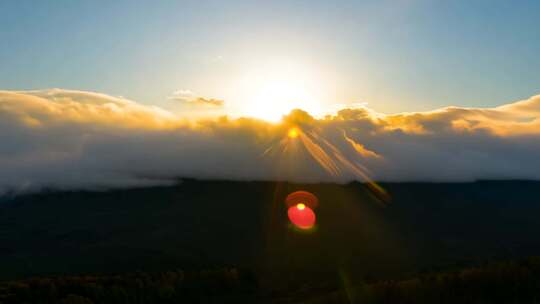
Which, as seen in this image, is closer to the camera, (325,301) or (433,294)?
(433,294)

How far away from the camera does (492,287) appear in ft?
352

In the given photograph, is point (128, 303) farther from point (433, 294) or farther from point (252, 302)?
point (433, 294)

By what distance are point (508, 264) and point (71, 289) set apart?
401 feet

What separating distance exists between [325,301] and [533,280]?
46101 mm

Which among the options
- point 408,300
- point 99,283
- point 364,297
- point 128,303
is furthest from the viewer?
point 99,283

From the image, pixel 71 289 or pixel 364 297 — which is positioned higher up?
pixel 71 289

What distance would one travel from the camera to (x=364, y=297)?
118500mm

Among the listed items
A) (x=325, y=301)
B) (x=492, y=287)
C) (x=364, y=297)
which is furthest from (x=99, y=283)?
(x=492, y=287)

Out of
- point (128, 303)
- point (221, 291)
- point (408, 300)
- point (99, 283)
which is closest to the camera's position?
point (408, 300)

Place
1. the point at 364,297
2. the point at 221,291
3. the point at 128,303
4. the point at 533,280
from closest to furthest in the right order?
the point at 533,280 < the point at 364,297 < the point at 128,303 < the point at 221,291

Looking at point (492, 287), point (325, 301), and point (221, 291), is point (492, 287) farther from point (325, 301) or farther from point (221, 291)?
point (221, 291)

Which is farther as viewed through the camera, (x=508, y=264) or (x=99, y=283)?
(x=99, y=283)

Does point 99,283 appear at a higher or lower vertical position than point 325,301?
higher

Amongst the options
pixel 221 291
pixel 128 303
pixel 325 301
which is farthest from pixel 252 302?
pixel 325 301
